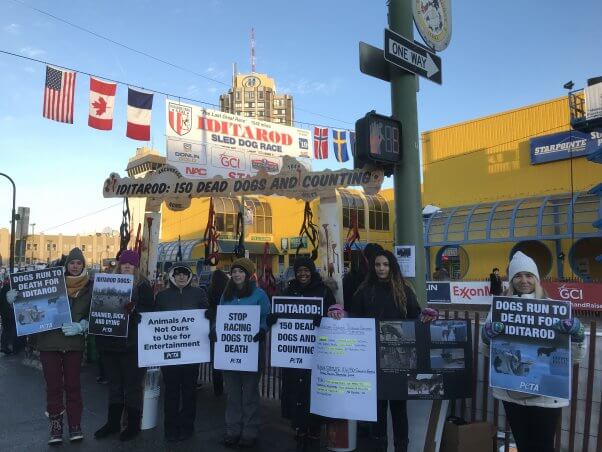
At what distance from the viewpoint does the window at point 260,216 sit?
136ft

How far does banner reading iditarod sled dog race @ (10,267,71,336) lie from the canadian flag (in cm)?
1120

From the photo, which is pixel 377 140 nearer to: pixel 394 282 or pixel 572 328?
pixel 394 282

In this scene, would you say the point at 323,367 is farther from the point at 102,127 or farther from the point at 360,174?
the point at 102,127

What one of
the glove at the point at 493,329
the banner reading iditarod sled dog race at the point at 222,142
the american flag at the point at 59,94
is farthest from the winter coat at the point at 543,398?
the banner reading iditarod sled dog race at the point at 222,142

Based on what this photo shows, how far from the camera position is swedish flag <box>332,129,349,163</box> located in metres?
24.8

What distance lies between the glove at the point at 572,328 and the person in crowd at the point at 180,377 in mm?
3484

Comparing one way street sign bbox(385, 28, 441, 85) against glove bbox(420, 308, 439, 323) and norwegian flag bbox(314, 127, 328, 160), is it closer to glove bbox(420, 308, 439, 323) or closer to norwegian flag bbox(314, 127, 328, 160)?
glove bbox(420, 308, 439, 323)

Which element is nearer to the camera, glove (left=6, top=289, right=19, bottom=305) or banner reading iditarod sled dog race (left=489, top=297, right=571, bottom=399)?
banner reading iditarod sled dog race (left=489, top=297, right=571, bottom=399)

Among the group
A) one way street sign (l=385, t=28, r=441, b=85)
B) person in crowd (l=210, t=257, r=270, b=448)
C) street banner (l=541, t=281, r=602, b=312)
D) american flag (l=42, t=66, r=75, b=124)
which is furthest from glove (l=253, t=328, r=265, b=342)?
street banner (l=541, t=281, r=602, b=312)

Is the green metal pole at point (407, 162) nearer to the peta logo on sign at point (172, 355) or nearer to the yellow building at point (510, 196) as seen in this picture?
the peta logo on sign at point (172, 355)

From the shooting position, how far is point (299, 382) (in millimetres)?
4781

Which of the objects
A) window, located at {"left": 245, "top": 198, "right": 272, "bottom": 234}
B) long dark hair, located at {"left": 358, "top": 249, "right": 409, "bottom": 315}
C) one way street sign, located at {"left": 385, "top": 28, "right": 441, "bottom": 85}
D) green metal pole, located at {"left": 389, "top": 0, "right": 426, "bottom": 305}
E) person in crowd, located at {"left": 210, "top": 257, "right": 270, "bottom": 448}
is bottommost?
person in crowd, located at {"left": 210, "top": 257, "right": 270, "bottom": 448}

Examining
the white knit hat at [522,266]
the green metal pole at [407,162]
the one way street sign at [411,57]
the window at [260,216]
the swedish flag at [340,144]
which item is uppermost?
the swedish flag at [340,144]

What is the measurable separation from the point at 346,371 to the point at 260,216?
37638 mm
